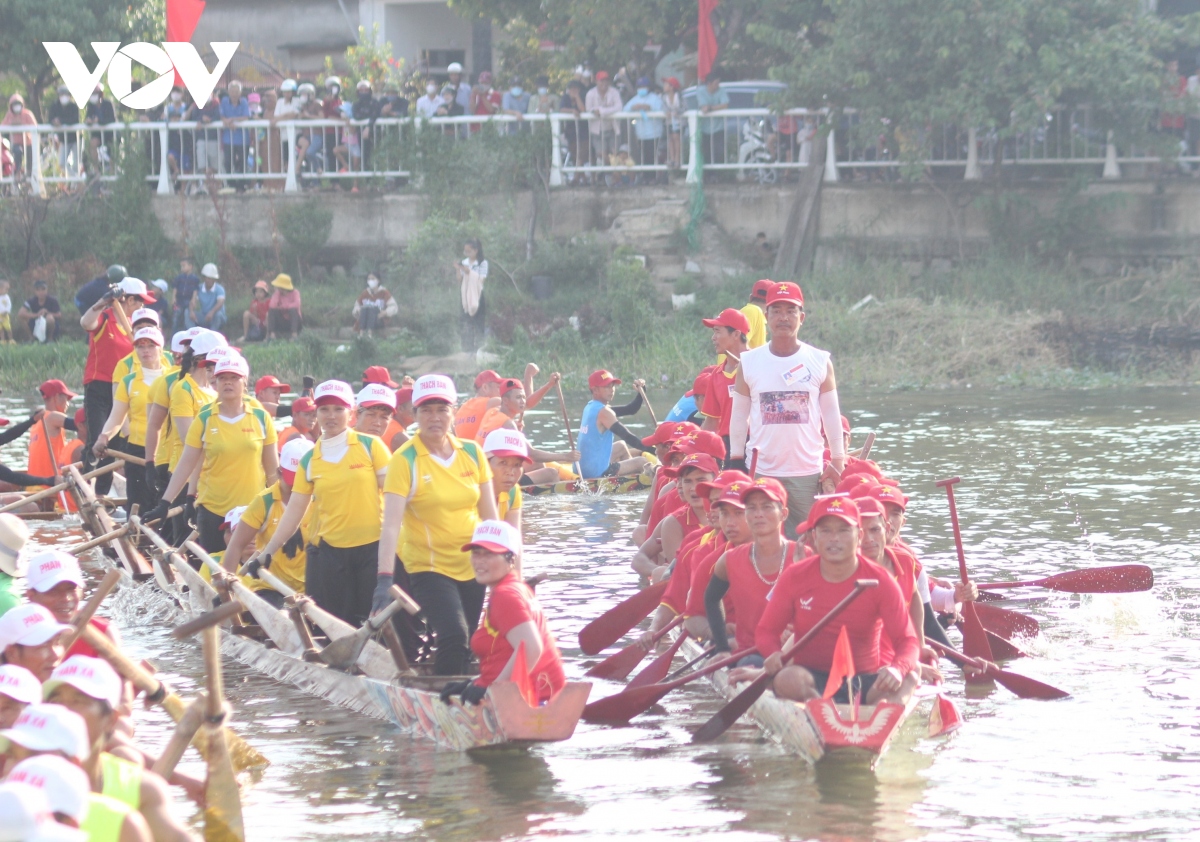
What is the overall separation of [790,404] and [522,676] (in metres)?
2.99

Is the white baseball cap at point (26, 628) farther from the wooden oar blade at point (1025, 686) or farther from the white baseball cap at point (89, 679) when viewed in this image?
the wooden oar blade at point (1025, 686)

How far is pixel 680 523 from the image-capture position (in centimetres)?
1055

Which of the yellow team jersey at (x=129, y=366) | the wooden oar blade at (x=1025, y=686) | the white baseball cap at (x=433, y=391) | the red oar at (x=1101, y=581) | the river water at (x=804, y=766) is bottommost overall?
the river water at (x=804, y=766)

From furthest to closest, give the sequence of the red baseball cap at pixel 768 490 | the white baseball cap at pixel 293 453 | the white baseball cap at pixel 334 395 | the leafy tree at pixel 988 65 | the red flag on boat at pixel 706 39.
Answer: the red flag on boat at pixel 706 39 → the leafy tree at pixel 988 65 → the white baseball cap at pixel 293 453 → the white baseball cap at pixel 334 395 → the red baseball cap at pixel 768 490

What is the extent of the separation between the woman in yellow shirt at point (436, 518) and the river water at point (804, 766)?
0.63m

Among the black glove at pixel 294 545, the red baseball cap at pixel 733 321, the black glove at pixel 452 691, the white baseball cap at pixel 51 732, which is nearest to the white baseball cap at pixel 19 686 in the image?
the white baseball cap at pixel 51 732

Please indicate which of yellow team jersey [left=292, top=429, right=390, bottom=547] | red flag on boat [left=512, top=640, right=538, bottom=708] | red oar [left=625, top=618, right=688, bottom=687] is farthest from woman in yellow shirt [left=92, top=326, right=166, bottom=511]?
red flag on boat [left=512, top=640, right=538, bottom=708]

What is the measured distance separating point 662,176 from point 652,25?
2.55 metres

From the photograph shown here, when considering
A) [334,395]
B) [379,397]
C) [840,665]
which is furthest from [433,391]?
[840,665]

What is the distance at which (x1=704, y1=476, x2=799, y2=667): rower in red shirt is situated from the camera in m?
8.08

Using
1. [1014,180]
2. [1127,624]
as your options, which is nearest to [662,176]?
[1014,180]

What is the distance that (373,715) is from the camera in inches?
342

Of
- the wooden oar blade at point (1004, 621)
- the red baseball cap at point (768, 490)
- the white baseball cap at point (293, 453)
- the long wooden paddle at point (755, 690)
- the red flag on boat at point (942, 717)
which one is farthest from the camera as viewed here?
the wooden oar blade at point (1004, 621)

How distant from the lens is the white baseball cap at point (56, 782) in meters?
4.14
